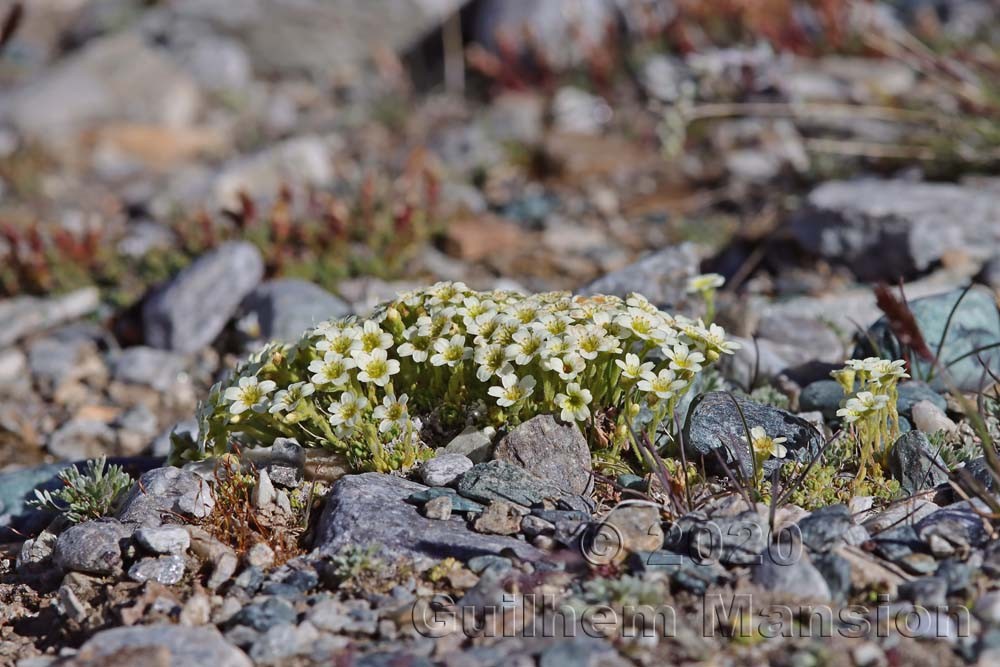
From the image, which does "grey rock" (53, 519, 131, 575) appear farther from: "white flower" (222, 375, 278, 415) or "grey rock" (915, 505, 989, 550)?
"grey rock" (915, 505, 989, 550)

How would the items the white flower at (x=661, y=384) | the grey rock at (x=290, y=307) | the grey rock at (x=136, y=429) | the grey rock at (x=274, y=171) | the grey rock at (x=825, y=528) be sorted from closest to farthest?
the grey rock at (x=825, y=528)
the white flower at (x=661, y=384)
the grey rock at (x=136, y=429)
the grey rock at (x=290, y=307)
the grey rock at (x=274, y=171)

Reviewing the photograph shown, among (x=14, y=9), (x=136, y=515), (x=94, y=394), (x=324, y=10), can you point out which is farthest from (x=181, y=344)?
(x=324, y=10)

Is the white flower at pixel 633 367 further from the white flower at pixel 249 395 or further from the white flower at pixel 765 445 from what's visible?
the white flower at pixel 249 395


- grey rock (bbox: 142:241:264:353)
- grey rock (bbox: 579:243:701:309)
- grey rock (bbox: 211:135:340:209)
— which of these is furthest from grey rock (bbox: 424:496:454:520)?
grey rock (bbox: 211:135:340:209)

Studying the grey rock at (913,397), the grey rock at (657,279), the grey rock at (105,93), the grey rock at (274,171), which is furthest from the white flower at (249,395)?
the grey rock at (105,93)

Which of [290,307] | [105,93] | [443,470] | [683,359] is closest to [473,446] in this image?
[443,470]

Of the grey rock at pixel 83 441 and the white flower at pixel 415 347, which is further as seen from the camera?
the grey rock at pixel 83 441
